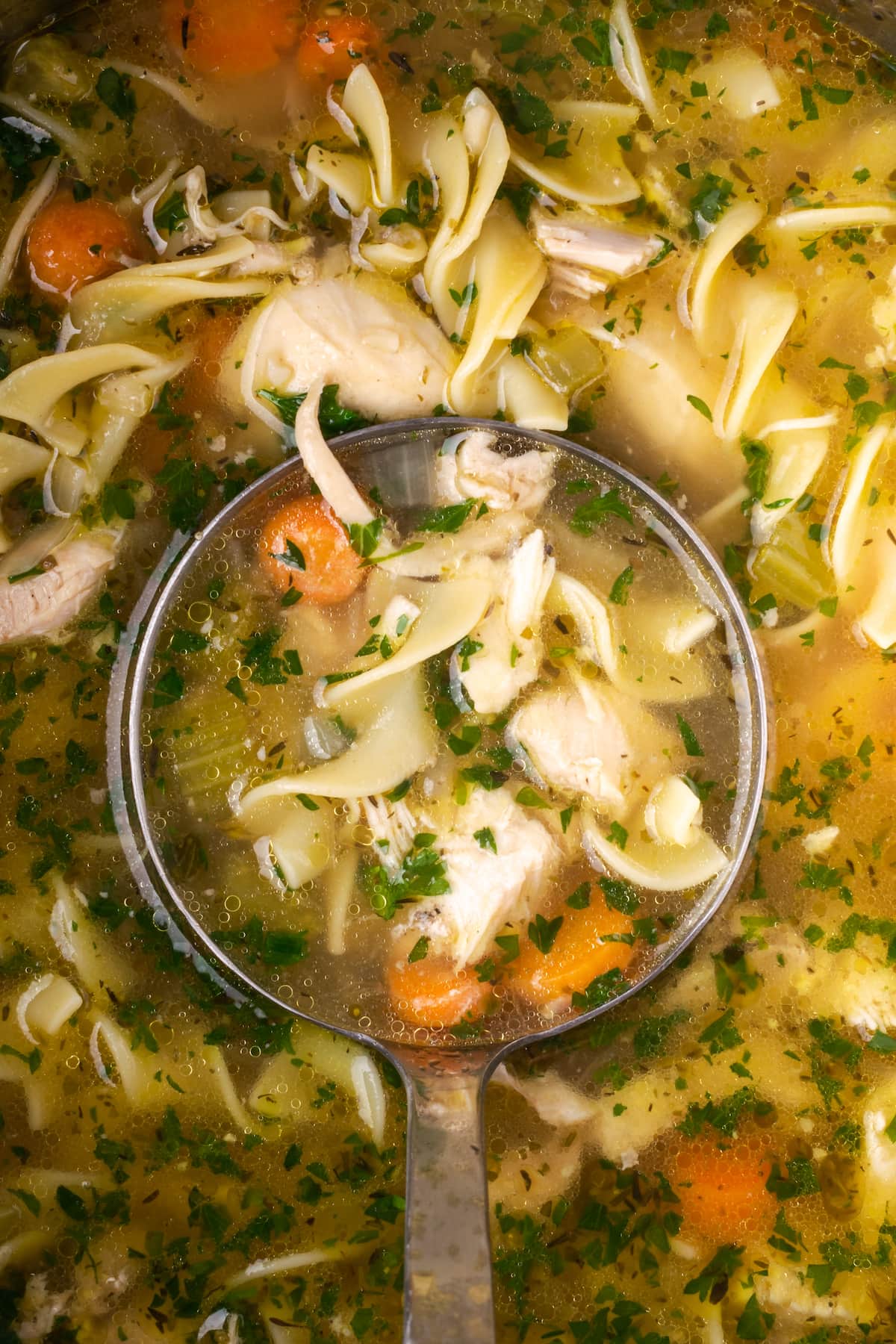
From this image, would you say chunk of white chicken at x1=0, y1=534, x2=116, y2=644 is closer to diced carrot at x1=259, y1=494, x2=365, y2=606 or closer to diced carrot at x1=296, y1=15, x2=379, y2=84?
diced carrot at x1=259, y1=494, x2=365, y2=606

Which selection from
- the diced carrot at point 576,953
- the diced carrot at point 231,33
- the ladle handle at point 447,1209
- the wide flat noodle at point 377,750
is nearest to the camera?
the ladle handle at point 447,1209

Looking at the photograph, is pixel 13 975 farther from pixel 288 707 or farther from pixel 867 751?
pixel 867 751

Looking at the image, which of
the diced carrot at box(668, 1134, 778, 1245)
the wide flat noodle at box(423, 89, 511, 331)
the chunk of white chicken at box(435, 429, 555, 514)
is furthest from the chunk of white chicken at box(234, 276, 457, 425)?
the diced carrot at box(668, 1134, 778, 1245)

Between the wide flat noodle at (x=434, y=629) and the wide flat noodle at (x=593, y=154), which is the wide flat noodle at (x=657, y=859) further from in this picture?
the wide flat noodle at (x=593, y=154)

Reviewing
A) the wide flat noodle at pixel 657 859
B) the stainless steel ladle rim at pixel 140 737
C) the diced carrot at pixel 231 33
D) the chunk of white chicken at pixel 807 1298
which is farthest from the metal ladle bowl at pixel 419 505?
the diced carrot at pixel 231 33

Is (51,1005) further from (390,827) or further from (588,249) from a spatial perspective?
(588,249)

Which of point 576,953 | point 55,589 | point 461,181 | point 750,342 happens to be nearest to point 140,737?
point 55,589

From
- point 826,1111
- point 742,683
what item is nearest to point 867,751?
point 742,683
